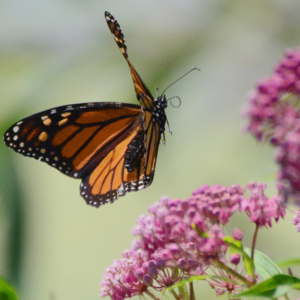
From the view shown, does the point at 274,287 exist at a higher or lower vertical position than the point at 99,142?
lower

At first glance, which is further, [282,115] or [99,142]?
[99,142]

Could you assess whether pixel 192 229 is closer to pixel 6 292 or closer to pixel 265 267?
pixel 265 267

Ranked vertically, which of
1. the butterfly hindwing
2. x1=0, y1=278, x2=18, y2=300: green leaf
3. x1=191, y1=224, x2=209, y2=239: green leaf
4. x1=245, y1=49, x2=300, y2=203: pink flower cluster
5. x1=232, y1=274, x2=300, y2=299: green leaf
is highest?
Result: the butterfly hindwing

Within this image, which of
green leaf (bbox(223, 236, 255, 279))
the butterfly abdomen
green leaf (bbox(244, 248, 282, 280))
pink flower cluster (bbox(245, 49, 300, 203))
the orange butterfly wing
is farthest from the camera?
the butterfly abdomen

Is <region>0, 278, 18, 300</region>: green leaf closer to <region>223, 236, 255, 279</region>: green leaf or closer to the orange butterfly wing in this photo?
<region>223, 236, 255, 279</region>: green leaf

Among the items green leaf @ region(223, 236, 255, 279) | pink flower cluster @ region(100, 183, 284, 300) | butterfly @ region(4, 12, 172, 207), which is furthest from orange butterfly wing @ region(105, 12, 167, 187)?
green leaf @ region(223, 236, 255, 279)

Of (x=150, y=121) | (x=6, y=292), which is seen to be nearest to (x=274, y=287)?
(x=6, y=292)

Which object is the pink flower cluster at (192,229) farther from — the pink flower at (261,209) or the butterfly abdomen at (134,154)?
the butterfly abdomen at (134,154)
